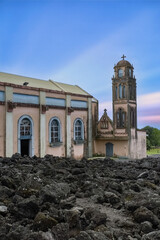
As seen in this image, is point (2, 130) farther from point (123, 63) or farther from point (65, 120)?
point (123, 63)

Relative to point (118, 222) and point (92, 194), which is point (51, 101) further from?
point (118, 222)

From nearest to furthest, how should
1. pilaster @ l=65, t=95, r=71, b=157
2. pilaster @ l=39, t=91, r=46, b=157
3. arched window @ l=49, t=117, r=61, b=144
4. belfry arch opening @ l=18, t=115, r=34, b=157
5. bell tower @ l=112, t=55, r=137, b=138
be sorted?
belfry arch opening @ l=18, t=115, r=34, b=157, pilaster @ l=39, t=91, r=46, b=157, arched window @ l=49, t=117, r=61, b=144, pilaster @ l=65, t=95, r=71, b=157, bell tower @ l=112, t=55, r=137, b=138

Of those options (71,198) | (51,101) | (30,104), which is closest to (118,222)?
(71,198)

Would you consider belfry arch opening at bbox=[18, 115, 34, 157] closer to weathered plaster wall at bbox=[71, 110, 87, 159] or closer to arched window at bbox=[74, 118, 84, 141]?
weathered plaster wall at bbox=[71, 110, 87, 159]

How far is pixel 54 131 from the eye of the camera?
2006cm

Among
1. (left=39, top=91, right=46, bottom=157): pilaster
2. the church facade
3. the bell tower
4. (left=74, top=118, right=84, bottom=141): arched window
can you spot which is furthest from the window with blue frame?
the bell tower

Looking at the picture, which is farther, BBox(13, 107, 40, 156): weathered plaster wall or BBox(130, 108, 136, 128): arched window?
BBox(130, 108, 136, 128): arched window

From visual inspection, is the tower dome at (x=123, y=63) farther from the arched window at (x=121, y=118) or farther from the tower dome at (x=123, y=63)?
the arched window at (x=121, y=118)

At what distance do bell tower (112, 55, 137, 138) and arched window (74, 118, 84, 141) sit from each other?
353cm

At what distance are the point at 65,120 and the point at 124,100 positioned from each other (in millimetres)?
6625

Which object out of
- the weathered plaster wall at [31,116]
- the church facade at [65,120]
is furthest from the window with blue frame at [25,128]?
the weathered plaster wall at [31,116]

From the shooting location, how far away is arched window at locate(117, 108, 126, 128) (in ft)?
79.6

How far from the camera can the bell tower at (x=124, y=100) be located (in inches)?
948

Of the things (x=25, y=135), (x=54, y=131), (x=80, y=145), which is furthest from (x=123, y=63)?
(x=25, y=135)
